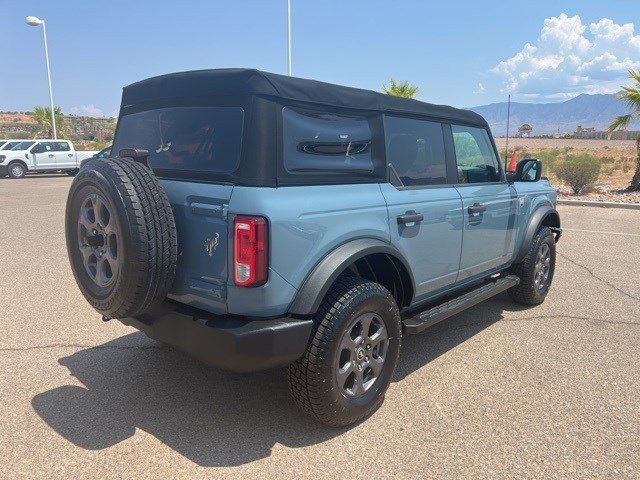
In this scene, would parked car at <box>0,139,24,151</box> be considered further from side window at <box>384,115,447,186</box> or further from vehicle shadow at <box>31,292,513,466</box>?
side window at <box>384,115,447,186</box>

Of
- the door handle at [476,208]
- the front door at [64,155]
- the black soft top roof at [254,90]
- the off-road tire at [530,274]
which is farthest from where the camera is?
the front door at [64,155]

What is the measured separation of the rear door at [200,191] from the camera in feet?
8.64

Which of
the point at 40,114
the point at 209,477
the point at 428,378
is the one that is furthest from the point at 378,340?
the point at 40,114

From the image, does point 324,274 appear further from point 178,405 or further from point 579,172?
point 579,172

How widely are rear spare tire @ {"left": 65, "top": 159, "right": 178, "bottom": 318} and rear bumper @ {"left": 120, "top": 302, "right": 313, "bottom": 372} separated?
0.71 ft

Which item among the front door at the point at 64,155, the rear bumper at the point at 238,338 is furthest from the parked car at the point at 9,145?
the rear bumper at the point at 238,338

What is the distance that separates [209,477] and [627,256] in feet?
24.1

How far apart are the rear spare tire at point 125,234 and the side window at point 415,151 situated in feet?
5.18

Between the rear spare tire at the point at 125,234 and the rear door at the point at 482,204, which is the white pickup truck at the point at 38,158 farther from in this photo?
the rear spare tire at the point at 125,234

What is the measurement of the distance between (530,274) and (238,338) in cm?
359

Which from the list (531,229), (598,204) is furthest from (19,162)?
(531,229)

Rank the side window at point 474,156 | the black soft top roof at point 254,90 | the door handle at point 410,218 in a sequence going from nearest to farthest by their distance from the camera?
the black soft top roof at point 254,90 < the door handle at point 410,218 < the side window at point 474,156

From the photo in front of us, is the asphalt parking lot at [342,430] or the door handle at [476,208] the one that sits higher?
the door handle at [476,208]

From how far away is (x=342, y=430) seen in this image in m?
3.03
